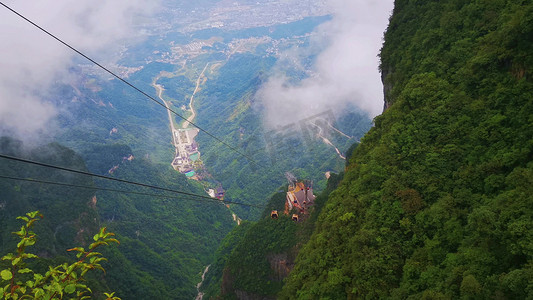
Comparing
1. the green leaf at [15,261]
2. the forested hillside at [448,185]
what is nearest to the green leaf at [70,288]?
the green leaf at [15,261]

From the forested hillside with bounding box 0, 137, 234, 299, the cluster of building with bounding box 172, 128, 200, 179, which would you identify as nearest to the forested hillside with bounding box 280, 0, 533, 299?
the forested hillside with bounding box 0, 137, 234, 299

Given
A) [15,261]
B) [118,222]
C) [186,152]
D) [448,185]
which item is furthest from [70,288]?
[186,152]

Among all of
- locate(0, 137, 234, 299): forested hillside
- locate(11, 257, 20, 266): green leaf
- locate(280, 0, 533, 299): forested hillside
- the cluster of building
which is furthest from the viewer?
the cluster of building

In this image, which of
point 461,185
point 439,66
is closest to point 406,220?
point 461,185

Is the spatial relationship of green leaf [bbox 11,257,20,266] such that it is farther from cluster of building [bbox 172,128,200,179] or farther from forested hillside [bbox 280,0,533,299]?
cluster of building [bbox 172,128,200,179]

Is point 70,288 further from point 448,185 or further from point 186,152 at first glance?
point 186,152

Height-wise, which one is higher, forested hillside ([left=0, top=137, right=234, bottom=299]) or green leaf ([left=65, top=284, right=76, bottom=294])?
forested hillside ([left=0, top=137, right=234, bottom=299])

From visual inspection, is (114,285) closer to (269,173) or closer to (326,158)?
(269,173)

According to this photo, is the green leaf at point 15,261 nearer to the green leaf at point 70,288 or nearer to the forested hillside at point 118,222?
the green leaf at point 70,288
